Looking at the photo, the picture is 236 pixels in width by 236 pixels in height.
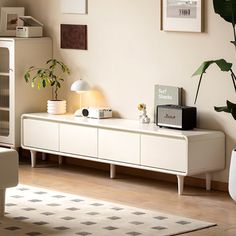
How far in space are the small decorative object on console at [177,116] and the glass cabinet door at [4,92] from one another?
1.79 metres

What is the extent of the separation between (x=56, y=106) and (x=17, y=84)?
43 cm

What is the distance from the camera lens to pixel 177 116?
678cm

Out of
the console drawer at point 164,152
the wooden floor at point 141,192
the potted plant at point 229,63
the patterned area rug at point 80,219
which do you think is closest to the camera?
the patterned area rug at point 80,219

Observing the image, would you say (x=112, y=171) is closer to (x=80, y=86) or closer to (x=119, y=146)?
(x=119, y=146)

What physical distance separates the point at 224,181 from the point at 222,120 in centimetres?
51

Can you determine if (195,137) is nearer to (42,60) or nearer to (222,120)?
(222,120)

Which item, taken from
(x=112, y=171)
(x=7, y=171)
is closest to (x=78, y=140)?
(x=112, y=171)

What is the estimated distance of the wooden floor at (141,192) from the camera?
6.00 m

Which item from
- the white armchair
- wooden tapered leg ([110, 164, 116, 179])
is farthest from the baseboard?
the white armchair

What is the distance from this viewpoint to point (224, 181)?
6828mm

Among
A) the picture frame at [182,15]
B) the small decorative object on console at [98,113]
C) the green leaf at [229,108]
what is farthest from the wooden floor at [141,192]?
the picture frame at [182,15]

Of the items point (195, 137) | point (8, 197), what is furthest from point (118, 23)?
point (8, 197)

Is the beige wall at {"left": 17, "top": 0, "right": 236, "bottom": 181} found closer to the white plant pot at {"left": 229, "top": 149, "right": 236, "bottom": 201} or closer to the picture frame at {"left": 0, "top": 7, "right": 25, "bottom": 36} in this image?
the picture frame at {"left": 0, "top": 7, "right": 25, "bottom": 36}

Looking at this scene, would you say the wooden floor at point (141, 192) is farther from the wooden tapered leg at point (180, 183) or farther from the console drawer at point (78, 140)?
the console drawer at point (78, 140)
